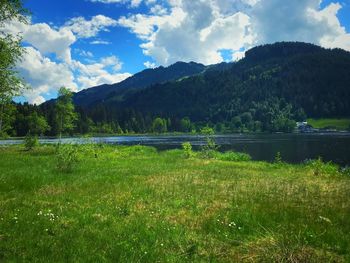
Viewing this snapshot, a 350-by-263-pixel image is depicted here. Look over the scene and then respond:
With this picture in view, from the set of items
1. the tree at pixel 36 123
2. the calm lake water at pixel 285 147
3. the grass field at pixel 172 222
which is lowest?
the calm lake water at pixel 285 147

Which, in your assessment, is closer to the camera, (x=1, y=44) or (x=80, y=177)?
(x=80, y=177)

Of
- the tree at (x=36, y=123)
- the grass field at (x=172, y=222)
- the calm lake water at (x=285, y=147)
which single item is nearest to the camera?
the grass field at (x=172, y=222)

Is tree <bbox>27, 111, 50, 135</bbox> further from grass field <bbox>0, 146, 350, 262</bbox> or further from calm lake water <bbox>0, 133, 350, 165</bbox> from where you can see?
grass field <bbox>0, 146, 350, 262</bbox>

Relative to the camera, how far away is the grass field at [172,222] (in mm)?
10594

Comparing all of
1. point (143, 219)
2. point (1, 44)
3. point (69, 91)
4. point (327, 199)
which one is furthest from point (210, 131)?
point (69, 91)

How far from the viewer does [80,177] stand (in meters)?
26.9

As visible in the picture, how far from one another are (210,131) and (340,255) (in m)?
45.4

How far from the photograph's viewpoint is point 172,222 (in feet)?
46.1

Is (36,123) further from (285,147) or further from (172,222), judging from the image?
(172,222)

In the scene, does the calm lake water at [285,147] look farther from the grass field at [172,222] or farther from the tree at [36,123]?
the tree at [36,123]

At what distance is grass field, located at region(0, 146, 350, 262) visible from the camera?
10594 millimetres

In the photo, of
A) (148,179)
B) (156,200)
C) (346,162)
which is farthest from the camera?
(346,162)

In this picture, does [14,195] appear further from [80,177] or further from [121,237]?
[121,237]

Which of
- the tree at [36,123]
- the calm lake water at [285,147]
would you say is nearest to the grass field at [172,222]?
the calm lake water at [285,147]
